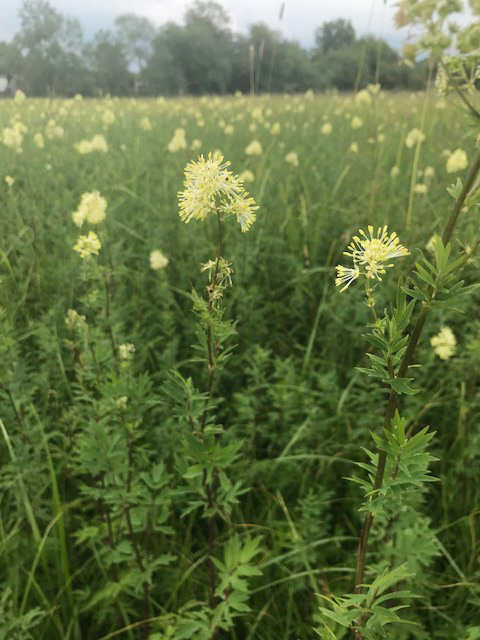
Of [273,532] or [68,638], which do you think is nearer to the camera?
[68,638]

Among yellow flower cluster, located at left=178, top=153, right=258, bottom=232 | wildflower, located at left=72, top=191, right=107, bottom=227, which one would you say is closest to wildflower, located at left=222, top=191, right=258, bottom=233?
yellow flower cluster, located at left=178, top=153, right=258, bottom=232

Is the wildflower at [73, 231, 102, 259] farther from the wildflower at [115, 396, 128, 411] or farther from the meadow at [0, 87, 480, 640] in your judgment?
the wildflower at [115, 396, 128, 411]

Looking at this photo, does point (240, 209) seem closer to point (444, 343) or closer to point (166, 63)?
point (444, 343)

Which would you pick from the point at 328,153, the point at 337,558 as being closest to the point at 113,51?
the point at 328,153

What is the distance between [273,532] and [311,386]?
0.73 m

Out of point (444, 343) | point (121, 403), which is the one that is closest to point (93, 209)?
point (121, 403)

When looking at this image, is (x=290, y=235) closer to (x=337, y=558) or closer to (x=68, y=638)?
(x=337, y=558)

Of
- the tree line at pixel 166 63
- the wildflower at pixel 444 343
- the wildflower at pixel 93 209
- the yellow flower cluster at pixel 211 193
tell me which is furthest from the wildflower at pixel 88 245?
the tree line at pixel 166 63

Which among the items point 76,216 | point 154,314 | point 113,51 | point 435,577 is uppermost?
point 113,51

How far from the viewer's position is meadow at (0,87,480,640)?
1.25 meters

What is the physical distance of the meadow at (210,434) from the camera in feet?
4.09

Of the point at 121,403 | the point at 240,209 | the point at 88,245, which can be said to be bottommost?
the point at 121,403

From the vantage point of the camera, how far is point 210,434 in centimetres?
107

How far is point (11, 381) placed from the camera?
1516 mm
